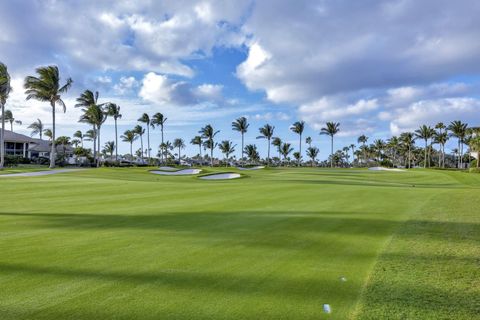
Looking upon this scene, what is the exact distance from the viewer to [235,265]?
246 inches

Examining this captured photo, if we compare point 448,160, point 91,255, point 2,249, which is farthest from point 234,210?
point 448,160

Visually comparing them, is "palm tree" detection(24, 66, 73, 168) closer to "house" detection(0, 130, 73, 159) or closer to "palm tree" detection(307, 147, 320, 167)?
"house" detection(0, 130, 73, 159)

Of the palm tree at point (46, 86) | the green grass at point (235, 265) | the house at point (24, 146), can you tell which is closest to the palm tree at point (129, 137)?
the house at point (24, 146)

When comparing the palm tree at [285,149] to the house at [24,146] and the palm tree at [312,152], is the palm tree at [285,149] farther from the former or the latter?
the house at [24,146]

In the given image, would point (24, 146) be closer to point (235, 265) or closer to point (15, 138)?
point (15, 138)

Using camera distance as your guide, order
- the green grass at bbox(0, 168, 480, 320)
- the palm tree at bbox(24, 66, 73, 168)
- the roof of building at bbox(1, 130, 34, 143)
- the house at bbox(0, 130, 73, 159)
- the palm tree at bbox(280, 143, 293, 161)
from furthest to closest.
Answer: the palm tree at bbox(280, 143, 293, 161) < the house at bbox(0, 130, 73, 159) < the roof of building at bbox(1, 130, 34, 143) < the palm tree at bbox(24, 66, 73, 168) < the green grass at bbox(0, 168, 480, 320)

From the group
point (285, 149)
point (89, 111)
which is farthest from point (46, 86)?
point (285, 149)

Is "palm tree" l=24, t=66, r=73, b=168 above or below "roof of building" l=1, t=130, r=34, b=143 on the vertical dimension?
above

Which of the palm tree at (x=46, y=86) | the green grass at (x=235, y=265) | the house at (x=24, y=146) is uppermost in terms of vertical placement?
the palm tree at (x=46, y=86)

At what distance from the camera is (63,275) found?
18.3ft

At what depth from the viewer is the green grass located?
15.0 feet

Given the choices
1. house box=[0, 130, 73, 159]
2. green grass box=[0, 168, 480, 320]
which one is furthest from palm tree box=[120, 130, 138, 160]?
green grass box=[0, 168, 480, 320]

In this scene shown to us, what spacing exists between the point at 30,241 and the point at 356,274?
22.6 feet

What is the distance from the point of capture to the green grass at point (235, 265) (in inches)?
179
